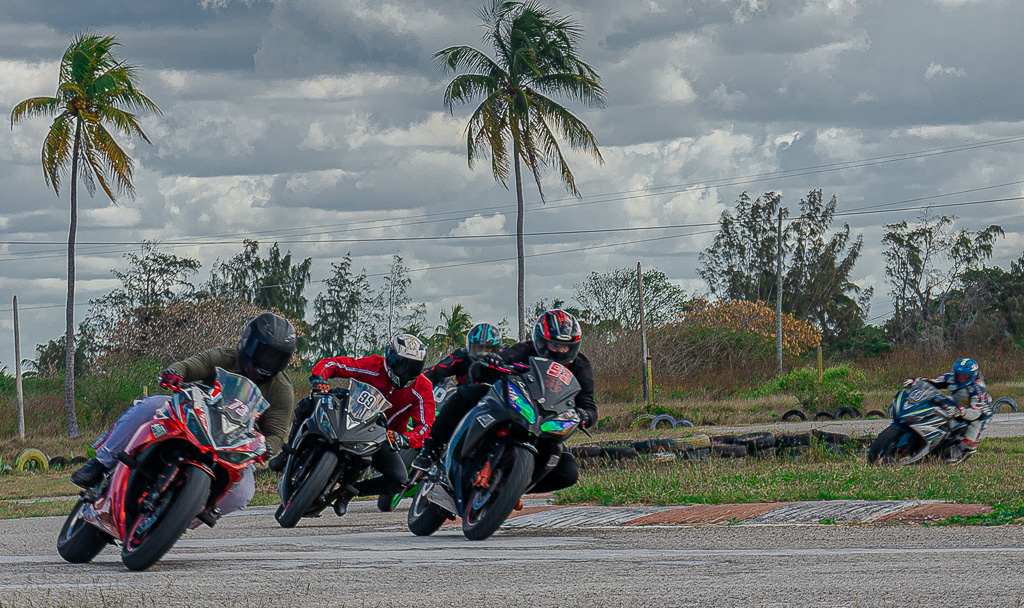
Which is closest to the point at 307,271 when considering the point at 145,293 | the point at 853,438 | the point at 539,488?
the point at 145,293

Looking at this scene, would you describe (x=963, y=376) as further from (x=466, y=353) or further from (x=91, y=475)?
(x=91, y=475)

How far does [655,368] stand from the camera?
55.7m

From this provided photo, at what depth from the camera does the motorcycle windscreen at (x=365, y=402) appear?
9758 millimetres

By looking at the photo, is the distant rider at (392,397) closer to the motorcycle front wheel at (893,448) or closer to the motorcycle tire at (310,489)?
the motorcycle tire at (310,489)

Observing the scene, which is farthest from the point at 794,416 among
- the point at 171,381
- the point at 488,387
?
→ the point at 171,381

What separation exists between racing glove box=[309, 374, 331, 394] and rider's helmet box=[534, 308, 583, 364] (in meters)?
1.92

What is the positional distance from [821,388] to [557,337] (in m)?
28.4

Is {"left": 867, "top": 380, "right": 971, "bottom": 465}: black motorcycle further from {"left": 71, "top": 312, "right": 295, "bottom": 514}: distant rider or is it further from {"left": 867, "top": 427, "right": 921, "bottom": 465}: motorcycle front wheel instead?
{"left": 71, "top": 312, "right": 295, "bottom": 514}: distant rider

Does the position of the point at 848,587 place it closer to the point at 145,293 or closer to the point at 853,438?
the point at 853,438

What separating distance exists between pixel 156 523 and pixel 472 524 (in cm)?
235

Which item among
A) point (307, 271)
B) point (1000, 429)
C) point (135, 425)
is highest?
point (307, 271)

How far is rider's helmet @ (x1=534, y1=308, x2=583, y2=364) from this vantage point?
888 cm

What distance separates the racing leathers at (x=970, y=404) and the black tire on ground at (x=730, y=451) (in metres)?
2.41

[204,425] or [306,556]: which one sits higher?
[204,425]
